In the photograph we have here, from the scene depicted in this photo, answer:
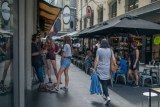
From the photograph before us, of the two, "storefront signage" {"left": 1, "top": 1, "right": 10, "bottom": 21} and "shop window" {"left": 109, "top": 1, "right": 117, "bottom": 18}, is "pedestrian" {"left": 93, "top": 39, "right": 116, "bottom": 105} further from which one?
"shop window" {"left": 109, "top": 1, "right": 117, "bottom": 18}

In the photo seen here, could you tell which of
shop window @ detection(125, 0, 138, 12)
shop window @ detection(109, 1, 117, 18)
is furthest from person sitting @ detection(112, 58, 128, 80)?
shop window @ detection(109, 1, 117, 18)

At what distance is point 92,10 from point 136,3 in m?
18.5

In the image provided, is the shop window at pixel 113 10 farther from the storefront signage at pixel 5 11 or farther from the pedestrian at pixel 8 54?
the storefront signage at pixel 5 11

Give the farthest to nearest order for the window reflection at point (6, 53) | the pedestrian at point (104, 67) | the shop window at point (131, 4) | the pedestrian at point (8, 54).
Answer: the shop window at point (131, 4), the pedestrian at point (104, 67), the pedestrian at point (8, 54), the window reflection at point (6, 53)

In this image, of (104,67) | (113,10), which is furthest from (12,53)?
(113,10)

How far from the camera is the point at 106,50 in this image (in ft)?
31.0

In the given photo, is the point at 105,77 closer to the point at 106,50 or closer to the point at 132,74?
the point at 106,50

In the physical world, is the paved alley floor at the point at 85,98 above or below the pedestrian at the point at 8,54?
below

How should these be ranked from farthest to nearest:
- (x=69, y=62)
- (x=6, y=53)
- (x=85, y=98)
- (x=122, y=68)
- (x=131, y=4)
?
(x=131, y=4) < (x=122, y=68) < (x=69, y=62) < (x=85, y=98) < (x=6, y=53)

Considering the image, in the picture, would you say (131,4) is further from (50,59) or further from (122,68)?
(50,59)

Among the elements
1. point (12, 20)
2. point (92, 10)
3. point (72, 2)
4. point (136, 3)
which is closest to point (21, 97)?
point (12, 20)

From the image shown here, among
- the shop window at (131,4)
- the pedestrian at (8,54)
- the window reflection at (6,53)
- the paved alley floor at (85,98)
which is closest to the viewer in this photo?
the window reflection at (6,53)

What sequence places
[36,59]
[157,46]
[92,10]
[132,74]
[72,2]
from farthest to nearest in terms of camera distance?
[72,2] → [92,10] → [157,46] → [132,74] → [36,59]

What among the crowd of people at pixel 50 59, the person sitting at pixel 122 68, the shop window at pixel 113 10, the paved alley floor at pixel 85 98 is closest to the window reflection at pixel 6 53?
the paved alley floor at pixel 85 98
